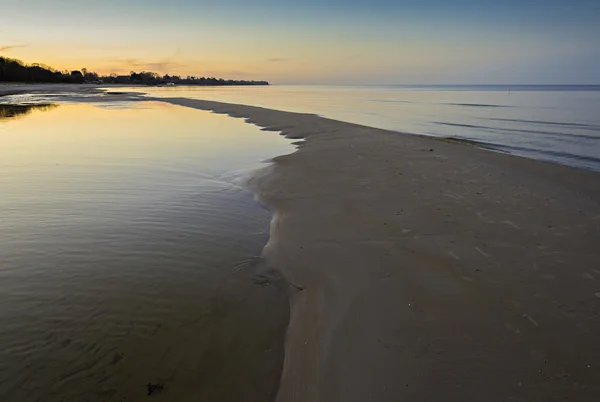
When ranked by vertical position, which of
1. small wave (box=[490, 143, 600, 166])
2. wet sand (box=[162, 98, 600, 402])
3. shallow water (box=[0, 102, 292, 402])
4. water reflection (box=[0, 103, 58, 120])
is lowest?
water reflection (box=[0, 103, 58, 120])

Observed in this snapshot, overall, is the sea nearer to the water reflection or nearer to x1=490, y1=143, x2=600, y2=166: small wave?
x1=490, y1=143, x2=600, y2=166: small wave

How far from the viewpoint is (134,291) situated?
17.6ft

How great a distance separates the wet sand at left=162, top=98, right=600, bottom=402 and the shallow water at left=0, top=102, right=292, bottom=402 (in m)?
0.58

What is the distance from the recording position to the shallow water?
3.87 metres

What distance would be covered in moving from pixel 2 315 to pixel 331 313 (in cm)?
419

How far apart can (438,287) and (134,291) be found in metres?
4.42

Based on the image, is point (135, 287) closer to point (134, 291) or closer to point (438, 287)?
point (134, 291)

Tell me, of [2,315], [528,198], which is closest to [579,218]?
[528,198]

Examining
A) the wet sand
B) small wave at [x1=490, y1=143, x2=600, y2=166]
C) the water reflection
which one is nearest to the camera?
the wet sand

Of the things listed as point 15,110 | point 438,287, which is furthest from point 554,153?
point 15,110

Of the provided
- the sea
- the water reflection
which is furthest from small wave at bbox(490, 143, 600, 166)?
the water reflection

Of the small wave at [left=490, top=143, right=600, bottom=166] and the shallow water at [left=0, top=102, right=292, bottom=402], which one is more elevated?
the small wave at [left=490, top=143, right=600, bottom=166]

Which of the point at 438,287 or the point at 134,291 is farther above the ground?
the point at 438,287

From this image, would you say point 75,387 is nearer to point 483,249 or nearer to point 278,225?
point 278,225
